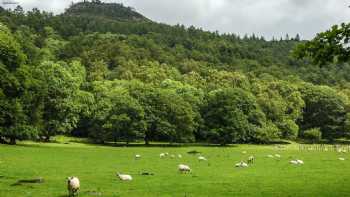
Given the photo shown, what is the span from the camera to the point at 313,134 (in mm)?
130750

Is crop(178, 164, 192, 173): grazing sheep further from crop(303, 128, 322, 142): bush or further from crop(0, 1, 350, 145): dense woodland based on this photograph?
crop(303, 128, 322, 142): bush

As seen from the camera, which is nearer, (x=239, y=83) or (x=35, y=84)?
(x=35, y=84)

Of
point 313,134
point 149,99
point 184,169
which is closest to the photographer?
point 184,169

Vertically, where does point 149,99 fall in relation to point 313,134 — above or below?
above

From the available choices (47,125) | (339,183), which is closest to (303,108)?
(47,125)

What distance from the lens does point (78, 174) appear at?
3578cm

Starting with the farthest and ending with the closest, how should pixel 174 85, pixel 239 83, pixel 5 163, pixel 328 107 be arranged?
pixel 239 83 → pixel 328 107 → pixel 174 85 → pixel 5 163

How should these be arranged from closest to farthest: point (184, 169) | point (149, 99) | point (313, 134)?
point (184, 169) < point (149, 99) < point (313, 134)

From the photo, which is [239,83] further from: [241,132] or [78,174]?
[78,174]

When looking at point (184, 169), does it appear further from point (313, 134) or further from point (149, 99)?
point (313, 134)

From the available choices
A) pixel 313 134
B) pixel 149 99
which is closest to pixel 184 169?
pixel 149 99

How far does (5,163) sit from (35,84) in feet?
101

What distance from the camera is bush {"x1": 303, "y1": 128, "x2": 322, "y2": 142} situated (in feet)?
429

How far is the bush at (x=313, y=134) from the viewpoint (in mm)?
130750
